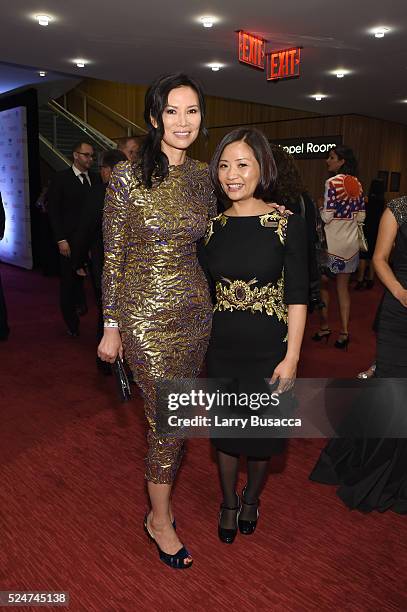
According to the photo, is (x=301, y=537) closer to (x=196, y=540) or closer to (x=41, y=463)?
(x=196, y=540)

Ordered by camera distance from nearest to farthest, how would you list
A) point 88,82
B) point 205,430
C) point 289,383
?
point 289,383, point 205,430, point 88,82

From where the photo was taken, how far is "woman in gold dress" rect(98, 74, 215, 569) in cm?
179

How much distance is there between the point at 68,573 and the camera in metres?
2.04

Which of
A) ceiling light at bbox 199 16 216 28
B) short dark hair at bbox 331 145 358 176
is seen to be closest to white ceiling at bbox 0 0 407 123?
ceiling light at bbox 199 16 216 28

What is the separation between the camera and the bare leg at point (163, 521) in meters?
2.07

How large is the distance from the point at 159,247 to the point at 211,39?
505 centimetres

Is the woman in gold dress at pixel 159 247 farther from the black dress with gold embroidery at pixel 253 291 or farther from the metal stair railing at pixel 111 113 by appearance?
the metal stair railing at pixel 111 113

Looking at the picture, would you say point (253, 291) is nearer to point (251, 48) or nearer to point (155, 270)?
point (155, 270)

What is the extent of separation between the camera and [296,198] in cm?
319

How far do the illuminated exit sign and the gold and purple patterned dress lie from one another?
187 inches

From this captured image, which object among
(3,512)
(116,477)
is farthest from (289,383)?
(3,512)

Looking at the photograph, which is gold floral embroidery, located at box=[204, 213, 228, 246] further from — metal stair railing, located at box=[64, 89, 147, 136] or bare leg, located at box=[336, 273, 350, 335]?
metal stair railing, located at box=[64, 89, 147, 136]

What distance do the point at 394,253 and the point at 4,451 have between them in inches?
92.1

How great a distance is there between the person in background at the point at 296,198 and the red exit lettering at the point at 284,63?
3.80 metres
